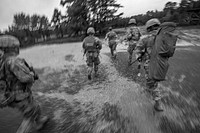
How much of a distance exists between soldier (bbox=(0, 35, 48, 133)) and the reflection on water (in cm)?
87

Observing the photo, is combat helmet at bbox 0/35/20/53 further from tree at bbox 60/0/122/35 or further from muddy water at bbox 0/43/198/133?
tree at bbox 60/0/122/35

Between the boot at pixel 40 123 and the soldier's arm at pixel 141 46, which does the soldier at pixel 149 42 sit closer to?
the soldier's arm at pixel 141 46

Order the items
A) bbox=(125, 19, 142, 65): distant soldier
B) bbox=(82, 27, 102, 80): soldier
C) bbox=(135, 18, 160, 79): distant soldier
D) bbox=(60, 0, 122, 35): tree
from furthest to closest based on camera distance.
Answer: bbox=(60, 0, 122, 35): tree
bbox=(125, 19, 142, 65): distant soldier
bbox=(82, 27, 102, 80): soldier
bbox=(135, 18, 160, 79): distant soldier

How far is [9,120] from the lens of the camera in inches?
113

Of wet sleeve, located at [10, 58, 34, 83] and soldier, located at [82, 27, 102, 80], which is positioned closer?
wet sleeve, located at [10, 58, 34, 83]

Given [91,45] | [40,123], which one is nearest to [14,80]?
[40,123]

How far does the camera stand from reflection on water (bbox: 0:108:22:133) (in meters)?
2.57

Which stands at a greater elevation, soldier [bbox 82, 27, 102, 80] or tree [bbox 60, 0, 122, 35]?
tree [bbox 60, 0, 122, 35]

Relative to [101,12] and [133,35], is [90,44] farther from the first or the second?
[101,12]

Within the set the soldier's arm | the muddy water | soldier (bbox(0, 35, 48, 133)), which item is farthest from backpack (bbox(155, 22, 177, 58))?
soldier (bbox(0, 35, 48, 133))

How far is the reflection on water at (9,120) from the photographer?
257 cm

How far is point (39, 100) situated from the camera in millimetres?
3713

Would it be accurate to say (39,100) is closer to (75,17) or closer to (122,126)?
(122,126)

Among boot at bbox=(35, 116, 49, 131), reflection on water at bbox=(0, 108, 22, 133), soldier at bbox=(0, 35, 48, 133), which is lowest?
reflection on water at bbox=(0, 108, 22, 133)
